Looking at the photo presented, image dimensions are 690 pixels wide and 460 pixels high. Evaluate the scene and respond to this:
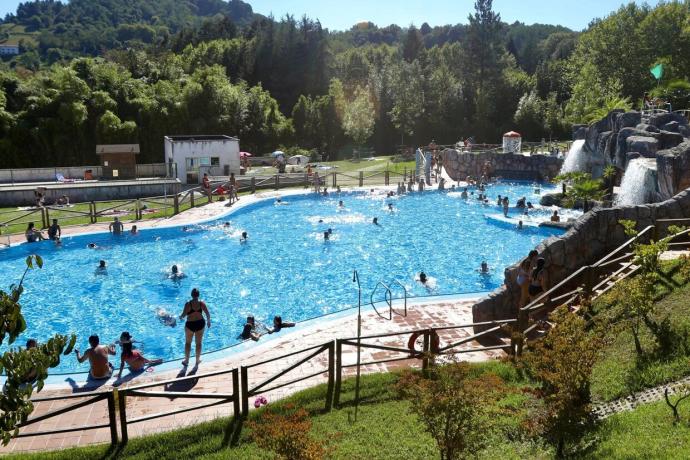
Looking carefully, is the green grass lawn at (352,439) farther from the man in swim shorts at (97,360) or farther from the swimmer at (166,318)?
the swimmer at (166,318)

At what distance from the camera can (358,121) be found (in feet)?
171

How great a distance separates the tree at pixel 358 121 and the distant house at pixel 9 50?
455 feet

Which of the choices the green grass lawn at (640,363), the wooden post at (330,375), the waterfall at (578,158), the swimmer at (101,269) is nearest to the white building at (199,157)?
the swimmer at (101,269)

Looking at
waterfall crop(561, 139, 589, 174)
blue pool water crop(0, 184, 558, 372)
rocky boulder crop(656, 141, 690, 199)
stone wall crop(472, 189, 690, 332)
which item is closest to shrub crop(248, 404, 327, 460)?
blue pool water crop(0, 184, 558, 372)

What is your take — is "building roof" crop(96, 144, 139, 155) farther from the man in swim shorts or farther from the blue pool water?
the man in swim shorts

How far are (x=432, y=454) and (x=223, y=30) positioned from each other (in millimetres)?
84180

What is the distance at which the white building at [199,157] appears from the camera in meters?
36.4

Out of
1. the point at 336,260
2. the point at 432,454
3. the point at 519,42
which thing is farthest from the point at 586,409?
the point at 519,42

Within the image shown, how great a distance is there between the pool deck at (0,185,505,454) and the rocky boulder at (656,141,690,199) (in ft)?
26.1

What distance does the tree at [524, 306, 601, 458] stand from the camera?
753 centimetres

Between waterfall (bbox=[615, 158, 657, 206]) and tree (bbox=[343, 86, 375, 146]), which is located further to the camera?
tree (bbox=[343, 86, 375, 146])

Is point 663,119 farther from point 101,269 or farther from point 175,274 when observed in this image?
point 101,269

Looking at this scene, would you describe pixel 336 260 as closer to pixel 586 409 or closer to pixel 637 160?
pixel 637 160

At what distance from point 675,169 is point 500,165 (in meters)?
23.9
